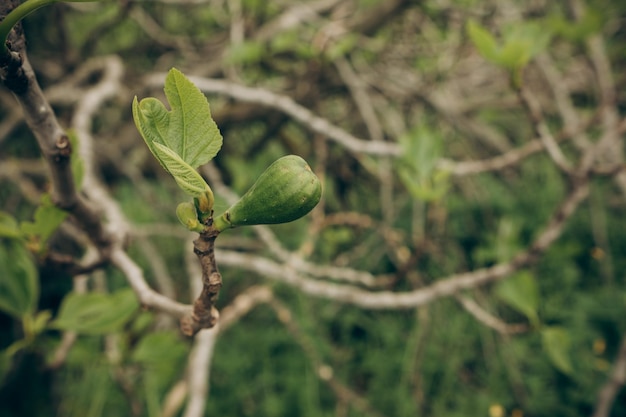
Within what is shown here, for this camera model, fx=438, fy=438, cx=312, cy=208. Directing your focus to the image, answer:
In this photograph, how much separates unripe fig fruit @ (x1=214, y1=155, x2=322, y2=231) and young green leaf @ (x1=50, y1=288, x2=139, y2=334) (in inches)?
16.0

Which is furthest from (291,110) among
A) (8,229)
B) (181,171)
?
(181,171)

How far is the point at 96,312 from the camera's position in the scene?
2.31ft

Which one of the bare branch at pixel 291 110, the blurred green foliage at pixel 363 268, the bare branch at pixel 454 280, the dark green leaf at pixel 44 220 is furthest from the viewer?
the blurred green foliage at pixel 363 268

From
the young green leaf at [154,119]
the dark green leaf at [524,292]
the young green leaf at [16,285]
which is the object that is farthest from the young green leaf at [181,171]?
the dark green leaf at [524,292]

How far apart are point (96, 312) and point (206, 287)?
0.37 metres

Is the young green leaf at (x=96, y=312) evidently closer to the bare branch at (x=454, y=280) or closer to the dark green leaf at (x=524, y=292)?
the bare branch at (x=454, y=280)

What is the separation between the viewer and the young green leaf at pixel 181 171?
1.08 feet

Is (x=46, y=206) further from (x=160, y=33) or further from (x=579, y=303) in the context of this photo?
(x=579, y=303)

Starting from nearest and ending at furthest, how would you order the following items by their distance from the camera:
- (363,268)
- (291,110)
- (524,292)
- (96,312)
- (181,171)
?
1. (181,171)
2. (96,312)
3. (524,292)
4. (291,110)
5. (363,268)

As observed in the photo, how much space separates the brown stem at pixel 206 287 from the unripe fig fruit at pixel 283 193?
0.06 meters

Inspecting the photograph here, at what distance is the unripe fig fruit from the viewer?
36 cm

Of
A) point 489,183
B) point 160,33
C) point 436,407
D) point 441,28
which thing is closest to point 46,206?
point 436,407

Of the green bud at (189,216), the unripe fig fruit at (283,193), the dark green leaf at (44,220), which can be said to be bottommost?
the dark green leaf at (44,220)

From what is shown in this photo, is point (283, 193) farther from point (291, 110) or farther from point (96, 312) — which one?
point (291, 110)
